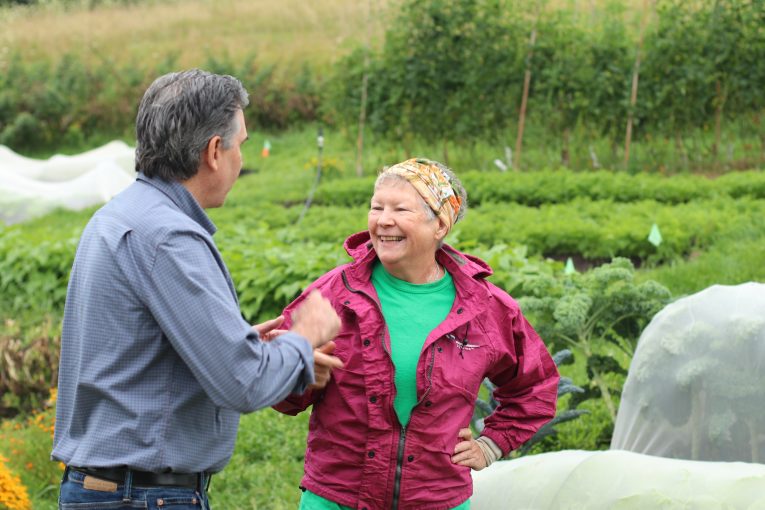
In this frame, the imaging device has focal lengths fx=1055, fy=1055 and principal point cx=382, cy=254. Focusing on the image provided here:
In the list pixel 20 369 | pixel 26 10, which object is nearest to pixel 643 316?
pixel 20 369

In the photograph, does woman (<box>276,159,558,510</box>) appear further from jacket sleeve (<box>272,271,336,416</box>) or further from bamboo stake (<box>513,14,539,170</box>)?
bamboo stake (<box>513,14,539,170</box>)

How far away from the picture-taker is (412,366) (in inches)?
105

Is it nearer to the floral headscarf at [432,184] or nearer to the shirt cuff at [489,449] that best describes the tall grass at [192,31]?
the floral headscarf at [432,184]

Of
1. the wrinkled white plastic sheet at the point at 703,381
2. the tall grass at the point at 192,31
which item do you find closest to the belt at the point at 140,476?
the wrinkled white plastic sheet at the point at 703,381

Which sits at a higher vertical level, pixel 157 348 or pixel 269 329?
pixel 157 348

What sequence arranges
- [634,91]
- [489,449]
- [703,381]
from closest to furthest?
[489,449]
[703,381]
[634,91]

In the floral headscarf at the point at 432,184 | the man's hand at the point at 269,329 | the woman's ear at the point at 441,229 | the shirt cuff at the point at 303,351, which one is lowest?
the man's hand at the point at 269,329

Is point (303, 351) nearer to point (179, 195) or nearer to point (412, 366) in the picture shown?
point (179, 195)

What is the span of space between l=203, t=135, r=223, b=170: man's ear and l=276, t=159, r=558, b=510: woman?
0.61m

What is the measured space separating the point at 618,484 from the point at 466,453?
80 cm

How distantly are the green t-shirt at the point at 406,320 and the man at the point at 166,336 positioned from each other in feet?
1.36

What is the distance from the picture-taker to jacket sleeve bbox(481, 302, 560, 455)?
284 centimetres

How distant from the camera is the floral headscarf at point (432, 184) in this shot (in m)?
2.77

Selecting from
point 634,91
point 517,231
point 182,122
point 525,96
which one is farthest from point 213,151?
point 525,96
